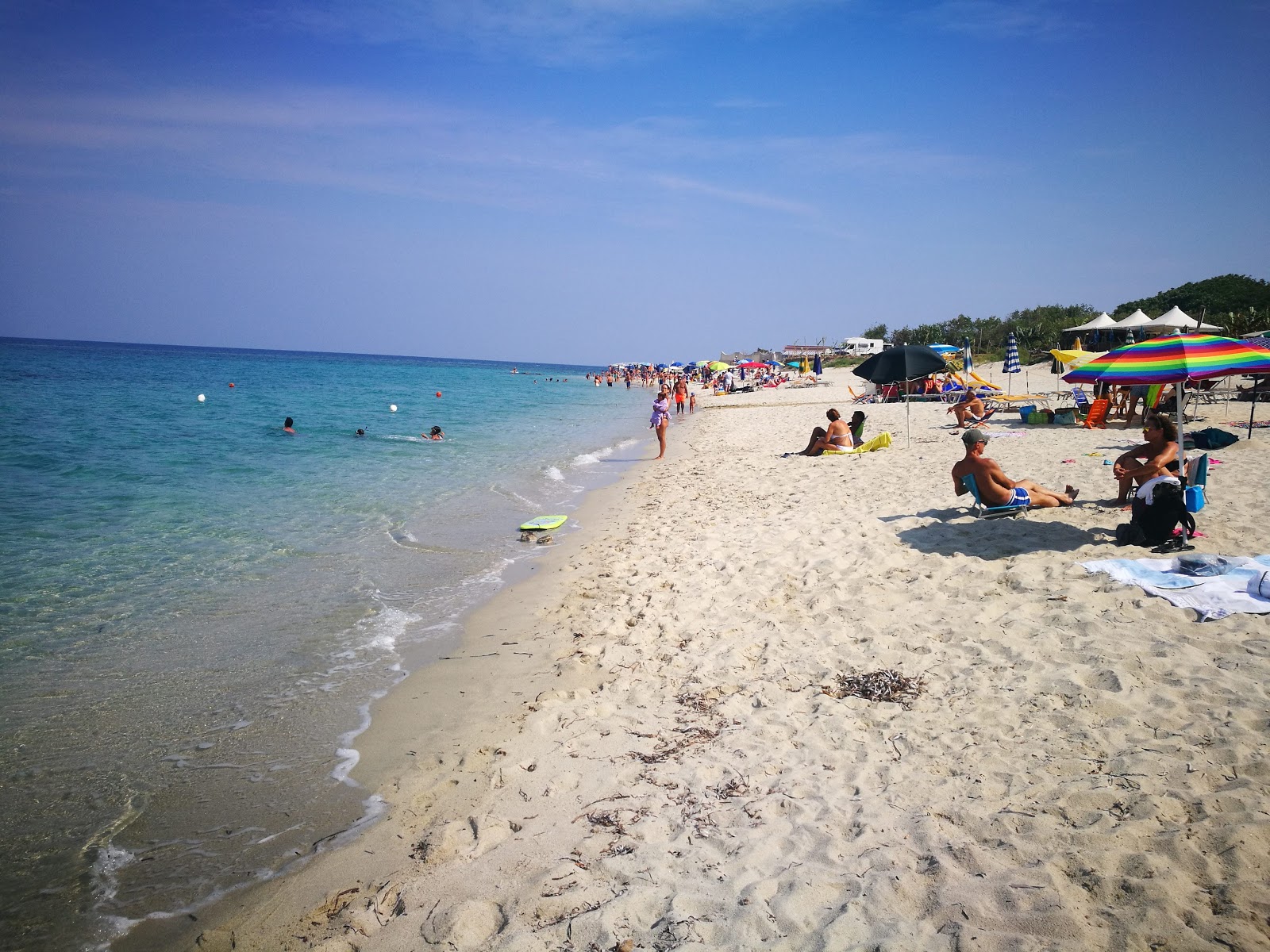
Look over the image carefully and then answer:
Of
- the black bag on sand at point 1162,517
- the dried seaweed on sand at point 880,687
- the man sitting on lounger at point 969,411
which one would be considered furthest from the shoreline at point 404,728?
the man sitting on lounger at point 969,411

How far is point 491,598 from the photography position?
7.06 meters

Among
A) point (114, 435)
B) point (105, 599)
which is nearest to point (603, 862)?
point (105, 599)

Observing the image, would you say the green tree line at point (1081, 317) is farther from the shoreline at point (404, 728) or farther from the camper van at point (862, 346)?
the shoreline at point (404, 728)

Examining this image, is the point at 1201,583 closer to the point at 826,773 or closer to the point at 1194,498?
the point at 1194,498

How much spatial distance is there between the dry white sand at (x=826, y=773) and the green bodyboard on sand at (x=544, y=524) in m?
2.96

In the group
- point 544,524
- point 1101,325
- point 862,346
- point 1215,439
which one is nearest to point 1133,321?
point 1101,325

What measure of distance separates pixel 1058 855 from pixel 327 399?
44677mm

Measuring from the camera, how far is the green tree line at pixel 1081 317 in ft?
125

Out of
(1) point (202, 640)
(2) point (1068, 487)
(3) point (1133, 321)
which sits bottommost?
(1) point (202, 640)

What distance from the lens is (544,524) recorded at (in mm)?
9812

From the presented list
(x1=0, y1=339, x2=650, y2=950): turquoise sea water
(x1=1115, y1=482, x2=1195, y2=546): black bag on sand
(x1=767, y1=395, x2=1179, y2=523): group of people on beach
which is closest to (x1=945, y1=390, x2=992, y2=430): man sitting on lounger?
(x1=0, y1=339, x2=650, y2=950): turquoise sea water

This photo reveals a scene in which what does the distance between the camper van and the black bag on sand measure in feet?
191

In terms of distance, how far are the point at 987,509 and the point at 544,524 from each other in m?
5.71

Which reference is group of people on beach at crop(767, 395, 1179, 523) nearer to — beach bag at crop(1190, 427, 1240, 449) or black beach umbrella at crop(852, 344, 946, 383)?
beach bag at crop(1190, 427, 1240, 449)
